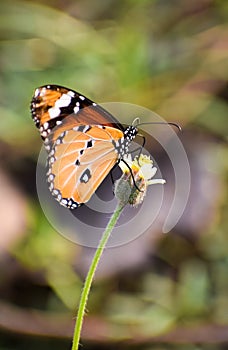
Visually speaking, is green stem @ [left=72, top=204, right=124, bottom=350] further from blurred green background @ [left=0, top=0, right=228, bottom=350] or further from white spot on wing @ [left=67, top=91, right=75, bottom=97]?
blurred green background @ [left=0, top=0, right=228, bottom=350]

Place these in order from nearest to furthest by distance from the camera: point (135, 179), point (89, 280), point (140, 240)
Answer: point (89, 280), point (135, 179), point (140, 240)

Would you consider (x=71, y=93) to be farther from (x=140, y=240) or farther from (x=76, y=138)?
(x=140, y=240)

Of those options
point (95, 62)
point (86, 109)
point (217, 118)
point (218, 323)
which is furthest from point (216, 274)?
point (86, 109)

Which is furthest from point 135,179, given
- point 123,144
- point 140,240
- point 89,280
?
point 140,240

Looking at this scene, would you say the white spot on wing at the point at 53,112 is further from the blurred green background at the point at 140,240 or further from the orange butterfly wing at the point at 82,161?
the blurred green background at the point at 140,240

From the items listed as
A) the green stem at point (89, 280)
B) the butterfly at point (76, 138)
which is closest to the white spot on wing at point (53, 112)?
the butterfly at point (76, 138)

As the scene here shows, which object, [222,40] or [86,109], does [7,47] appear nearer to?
[222,40]
